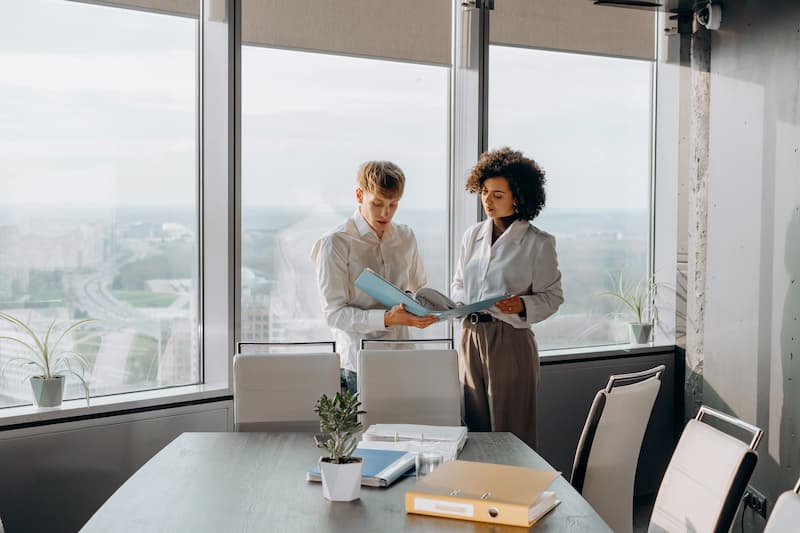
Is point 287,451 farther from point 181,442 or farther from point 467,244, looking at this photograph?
point 467,244

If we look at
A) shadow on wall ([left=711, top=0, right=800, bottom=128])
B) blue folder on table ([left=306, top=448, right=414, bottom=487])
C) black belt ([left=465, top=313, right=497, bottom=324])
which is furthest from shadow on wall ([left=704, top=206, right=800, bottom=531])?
blue folder on table ([left=306, top=448, right=414, bottom=487])

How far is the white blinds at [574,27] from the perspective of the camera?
183 inches

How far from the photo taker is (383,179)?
3559 mm

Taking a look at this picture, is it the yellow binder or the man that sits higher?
the man

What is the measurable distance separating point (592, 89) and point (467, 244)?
1.76m

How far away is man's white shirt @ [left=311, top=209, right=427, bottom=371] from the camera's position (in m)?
3.55

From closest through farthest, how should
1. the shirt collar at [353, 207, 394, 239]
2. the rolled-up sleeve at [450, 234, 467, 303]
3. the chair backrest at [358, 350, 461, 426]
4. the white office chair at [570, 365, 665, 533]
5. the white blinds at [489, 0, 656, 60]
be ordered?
1. the white office chair at [570, 365, 665, 533]
2. the chair backrest at [358, 350, 461, 426]
3. the shirt collar at [353, 207, 394, 239]
4. the rolled-up sleeve at [450, 234, 467, 303]
5. the white blinds at [489, 0, 656, 60]

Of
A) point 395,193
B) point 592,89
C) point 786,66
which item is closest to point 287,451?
point 395,193

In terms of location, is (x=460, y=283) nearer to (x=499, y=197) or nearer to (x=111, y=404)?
(x=499, y=197)

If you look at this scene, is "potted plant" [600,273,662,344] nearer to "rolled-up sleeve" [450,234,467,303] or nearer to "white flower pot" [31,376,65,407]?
"rolled-up sleeve" [450,234,467,303]

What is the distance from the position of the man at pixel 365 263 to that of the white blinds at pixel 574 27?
1.46m

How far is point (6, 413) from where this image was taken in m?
3.41

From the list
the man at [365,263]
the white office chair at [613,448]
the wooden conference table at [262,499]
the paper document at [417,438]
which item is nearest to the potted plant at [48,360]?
the wooden conference table at [262,499]

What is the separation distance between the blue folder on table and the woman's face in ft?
4.72
